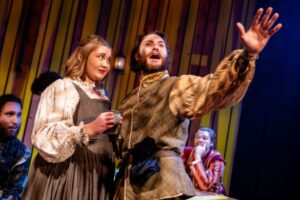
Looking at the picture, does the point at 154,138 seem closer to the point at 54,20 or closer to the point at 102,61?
the point at 102,61

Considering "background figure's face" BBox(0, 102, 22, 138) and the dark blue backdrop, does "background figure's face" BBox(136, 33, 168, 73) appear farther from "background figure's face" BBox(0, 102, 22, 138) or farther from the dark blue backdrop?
the dark blue backdrop

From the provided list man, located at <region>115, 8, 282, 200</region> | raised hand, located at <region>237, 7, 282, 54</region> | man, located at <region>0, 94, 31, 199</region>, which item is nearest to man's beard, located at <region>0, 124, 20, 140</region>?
man, located at <region>0, 94, 31, 199</region>

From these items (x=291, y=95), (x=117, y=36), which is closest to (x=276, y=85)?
(x=291, y=95)

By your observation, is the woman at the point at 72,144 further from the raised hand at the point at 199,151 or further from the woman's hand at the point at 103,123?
the raised hand at the point at 199,151

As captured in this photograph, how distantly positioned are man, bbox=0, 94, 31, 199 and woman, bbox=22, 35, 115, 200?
1.09 metres

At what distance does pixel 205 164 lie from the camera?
3.93m

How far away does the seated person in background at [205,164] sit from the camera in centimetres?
374

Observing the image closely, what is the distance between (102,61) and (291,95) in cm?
285

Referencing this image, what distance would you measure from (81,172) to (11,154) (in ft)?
4.24

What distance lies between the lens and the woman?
1.84m

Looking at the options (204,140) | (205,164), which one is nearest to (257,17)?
(204,140)

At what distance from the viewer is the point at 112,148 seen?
82.2 inches

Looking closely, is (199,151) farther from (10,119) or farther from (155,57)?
(155,57)

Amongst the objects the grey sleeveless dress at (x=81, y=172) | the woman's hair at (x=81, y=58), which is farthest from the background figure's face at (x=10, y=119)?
the grey sleeveless dress at (x=81, y=172)
